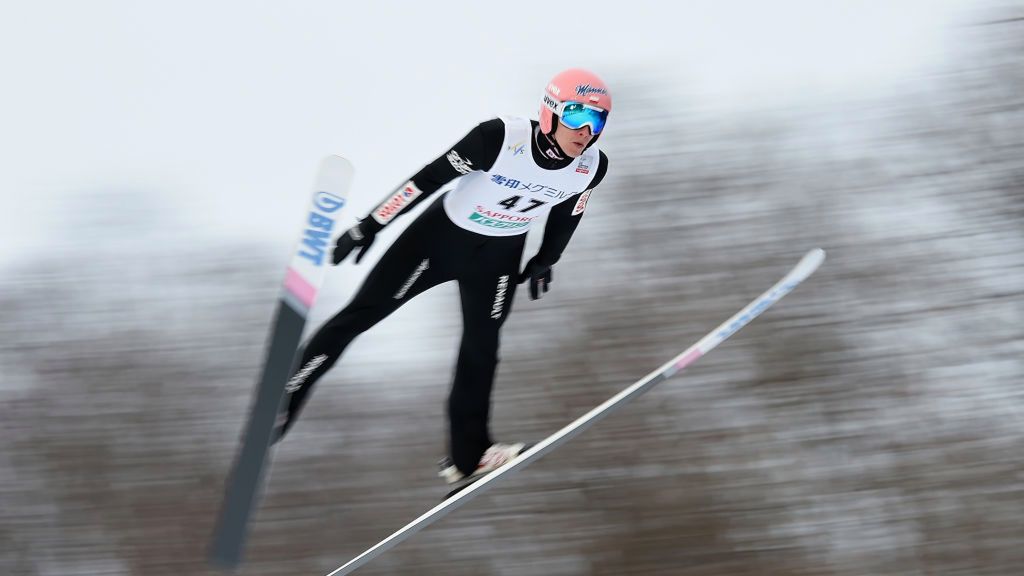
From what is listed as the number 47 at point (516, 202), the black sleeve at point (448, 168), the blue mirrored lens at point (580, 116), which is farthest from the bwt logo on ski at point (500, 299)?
the blue mirrored lens at point (580, 116)

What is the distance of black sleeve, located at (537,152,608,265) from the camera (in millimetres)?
3168

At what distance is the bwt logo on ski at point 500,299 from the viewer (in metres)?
3.27

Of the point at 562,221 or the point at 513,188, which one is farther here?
the point at 562,221

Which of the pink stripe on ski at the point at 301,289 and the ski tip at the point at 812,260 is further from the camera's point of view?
the ski tip at the point at 812,260

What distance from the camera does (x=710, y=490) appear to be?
6.70 m

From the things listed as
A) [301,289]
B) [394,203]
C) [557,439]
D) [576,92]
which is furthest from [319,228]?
[557,439]

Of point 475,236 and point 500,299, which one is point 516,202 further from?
point 500,299

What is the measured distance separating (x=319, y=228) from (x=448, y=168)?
516 millimetres

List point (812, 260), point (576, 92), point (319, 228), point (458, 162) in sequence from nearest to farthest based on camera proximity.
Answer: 1. point (319, 228)
2. point (576, 92)
3. point (458, 162)
4. point (812, 260)

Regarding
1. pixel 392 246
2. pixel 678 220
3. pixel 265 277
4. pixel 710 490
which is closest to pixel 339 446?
pixel 265 277

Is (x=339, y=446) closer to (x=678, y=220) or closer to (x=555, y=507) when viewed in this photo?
(x=555, y=507)

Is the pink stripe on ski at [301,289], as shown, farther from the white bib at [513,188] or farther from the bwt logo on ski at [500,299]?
the bwt logo on ski at [500,299]

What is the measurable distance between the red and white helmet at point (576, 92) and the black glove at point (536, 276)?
60 centimetres

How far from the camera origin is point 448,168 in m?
2.97
